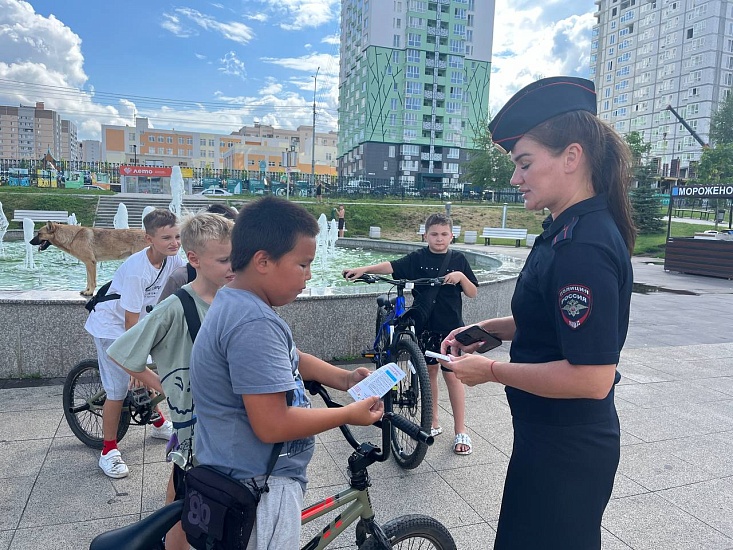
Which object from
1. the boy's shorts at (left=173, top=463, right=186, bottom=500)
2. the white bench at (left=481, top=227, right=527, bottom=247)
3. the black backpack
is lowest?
the boy's shorts at (left=173, top=463, right=186, bottom=500)

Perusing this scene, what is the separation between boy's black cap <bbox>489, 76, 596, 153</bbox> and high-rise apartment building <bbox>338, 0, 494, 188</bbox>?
74536 millimetres

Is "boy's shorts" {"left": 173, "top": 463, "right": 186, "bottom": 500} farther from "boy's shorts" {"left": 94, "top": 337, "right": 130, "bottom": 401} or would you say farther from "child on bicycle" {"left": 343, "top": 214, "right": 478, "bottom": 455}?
"child on bicycle" {"left": 343, "top": 214, "right": 478, "bottom": 455}

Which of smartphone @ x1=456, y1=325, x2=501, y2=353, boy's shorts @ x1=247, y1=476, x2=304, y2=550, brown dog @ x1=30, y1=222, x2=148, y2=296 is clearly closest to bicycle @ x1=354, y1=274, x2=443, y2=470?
smartphone @ x1=456, y1=325, x2=501, y2=353

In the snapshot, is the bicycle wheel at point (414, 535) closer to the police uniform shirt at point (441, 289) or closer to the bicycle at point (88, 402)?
the police uniform shirt at point (441, 289)

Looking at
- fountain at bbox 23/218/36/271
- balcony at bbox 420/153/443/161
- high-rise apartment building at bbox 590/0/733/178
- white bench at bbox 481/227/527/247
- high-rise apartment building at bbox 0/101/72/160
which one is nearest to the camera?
fountain at bbox 23/218/36/271

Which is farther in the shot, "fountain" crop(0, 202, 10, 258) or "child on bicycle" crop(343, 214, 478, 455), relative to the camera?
"fountain" crop(0, 202, 10, 258)

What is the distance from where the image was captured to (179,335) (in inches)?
102

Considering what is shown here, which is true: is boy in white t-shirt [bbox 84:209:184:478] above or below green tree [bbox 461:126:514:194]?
below

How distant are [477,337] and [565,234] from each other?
2.40 feet

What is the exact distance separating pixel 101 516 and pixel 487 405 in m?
3.37

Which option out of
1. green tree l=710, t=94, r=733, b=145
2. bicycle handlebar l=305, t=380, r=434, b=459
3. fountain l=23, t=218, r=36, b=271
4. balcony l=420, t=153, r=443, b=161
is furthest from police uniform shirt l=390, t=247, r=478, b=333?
balcony l=420, t=153, r=443, b=161

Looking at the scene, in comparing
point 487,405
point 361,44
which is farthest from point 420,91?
point 487,405

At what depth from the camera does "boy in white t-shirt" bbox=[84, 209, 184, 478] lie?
347 centimetres

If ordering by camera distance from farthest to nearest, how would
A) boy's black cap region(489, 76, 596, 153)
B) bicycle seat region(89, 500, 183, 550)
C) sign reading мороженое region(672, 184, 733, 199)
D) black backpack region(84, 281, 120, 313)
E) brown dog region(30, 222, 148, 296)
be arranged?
sign reading мороженое region(672, 184, 733, 199) → brown dog region(30, 222, 148, 296) → black backpack region(84, 281, 120, 313) → boy's black cap region(489, 76, 596, 153) → bicycle seat region(89, 500, 183, 550)
